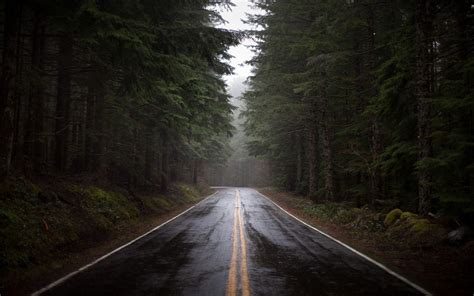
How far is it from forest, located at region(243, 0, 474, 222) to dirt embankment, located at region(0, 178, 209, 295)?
10.5 m

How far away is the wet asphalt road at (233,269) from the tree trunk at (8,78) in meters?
4.49

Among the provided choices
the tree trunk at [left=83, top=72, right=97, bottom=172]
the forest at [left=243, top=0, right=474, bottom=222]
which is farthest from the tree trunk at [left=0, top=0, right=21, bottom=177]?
the forest at [left=243, top=0, right=474, bottom=222]

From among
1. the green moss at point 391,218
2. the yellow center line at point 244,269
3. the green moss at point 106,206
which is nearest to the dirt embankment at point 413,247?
the green moss at point 391,218

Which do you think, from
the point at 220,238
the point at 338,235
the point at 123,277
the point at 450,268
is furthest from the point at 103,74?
the point at 450,268

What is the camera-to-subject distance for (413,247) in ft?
33.3

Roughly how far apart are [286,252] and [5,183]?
8.30 metres

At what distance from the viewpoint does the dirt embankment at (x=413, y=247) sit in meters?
7.18

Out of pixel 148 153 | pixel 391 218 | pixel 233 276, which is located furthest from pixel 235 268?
pixel 148 153

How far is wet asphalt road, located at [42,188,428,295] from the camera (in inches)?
245

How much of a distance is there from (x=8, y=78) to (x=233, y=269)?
8.09 m

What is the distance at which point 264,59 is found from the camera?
76.2 feet

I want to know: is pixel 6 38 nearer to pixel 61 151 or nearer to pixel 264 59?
pixel 61 151

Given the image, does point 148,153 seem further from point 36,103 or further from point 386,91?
point 386,91

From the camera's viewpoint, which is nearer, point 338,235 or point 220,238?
point 220,238
